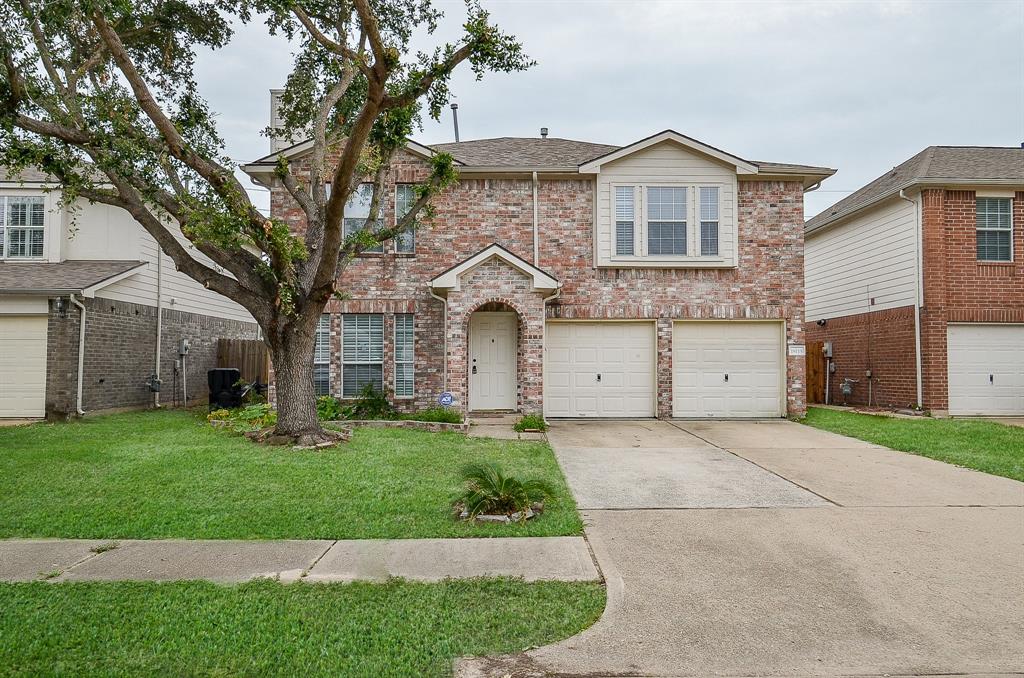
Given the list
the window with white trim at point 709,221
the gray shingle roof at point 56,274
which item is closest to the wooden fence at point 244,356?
the gray shingle roof at point 56,274

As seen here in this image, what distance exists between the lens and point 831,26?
43.4ft

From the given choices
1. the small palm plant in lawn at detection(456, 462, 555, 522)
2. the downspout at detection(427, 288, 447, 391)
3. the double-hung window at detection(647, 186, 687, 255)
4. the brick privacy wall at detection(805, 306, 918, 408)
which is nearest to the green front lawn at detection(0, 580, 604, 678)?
the small palm plant in lawn at detection(456, 462, 555, 522)

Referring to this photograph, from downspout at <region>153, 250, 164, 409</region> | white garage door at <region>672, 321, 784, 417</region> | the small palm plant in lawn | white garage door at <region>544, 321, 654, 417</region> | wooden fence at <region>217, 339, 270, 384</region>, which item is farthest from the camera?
wooden fence at <region>217, 339, 270, 384</region>

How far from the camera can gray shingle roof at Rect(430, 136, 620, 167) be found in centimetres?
1366

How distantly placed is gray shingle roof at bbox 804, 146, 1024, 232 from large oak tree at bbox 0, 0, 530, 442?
10585 millimetres

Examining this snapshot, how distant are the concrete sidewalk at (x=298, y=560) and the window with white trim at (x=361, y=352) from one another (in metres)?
7.99

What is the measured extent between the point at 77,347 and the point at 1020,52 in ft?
70.9

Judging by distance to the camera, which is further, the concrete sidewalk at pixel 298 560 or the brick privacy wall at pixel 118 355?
the brick privacy wall at pixel 118 355

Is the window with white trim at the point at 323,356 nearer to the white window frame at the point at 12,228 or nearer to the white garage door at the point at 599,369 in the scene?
the white garage door at the point at 599,369

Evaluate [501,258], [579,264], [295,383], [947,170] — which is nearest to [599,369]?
[579,264]

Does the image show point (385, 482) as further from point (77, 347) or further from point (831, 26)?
point (831, 26)

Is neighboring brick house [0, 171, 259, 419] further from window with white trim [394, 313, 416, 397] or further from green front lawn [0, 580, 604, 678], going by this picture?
green front lawn [0, 580, 604, 678]

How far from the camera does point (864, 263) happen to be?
15797mm

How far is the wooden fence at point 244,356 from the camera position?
1778cm
